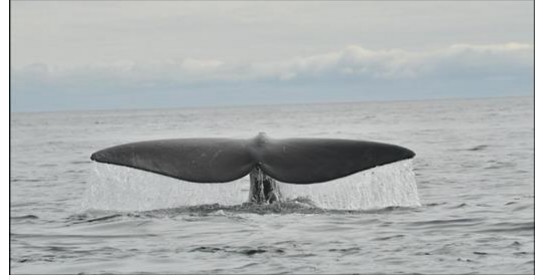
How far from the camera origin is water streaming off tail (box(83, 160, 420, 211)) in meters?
11.1

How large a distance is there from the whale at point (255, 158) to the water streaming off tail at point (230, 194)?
89cm

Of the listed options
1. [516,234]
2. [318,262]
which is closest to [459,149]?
[516,234]

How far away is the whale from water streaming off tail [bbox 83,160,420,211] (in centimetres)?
89

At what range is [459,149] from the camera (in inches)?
998

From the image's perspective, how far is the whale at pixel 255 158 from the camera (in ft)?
30.6

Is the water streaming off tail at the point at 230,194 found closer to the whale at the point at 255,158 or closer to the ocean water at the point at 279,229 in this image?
the ocean water at the point at 279,229

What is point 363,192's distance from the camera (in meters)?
12.4

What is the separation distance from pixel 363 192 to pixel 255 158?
315 centimetres

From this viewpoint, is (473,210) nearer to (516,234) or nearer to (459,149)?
(516,234)

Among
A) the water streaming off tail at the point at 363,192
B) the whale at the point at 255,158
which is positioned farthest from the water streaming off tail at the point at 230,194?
the whale at the point at 255,158

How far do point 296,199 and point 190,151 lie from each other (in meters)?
1.93

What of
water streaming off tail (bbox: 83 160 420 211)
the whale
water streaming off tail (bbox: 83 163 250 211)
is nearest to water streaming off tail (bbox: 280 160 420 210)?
water streaming off tail (bbox: 83 160 420 211)

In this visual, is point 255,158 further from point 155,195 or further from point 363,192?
point 363,192

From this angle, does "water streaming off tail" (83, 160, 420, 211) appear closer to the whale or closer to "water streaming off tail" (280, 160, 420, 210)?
"water streaming off tail" (280, 160, 420, 210)
